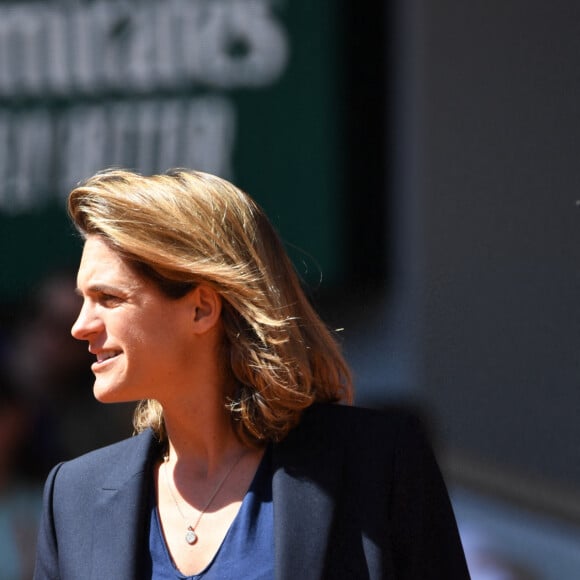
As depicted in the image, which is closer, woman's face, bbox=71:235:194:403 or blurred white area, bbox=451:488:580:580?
woman's face, bbox=71:235:194:403

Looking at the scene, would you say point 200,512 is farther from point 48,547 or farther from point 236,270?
point 236,270

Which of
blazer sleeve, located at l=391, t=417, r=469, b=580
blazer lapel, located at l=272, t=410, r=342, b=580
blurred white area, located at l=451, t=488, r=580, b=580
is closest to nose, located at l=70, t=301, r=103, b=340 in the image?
blazer lapel, located at l=272, t=410, r=342, b=580

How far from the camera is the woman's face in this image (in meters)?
2.35

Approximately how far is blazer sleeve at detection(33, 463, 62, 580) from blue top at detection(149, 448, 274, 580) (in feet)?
0.71

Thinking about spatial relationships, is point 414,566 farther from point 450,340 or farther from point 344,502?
→ point 450,340

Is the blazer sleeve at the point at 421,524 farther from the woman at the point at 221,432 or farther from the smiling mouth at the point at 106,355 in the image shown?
the smiling mouth at the point at 106,355

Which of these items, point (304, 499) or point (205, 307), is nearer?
point (304, 499)

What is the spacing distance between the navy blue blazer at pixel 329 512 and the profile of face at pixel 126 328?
0.66ft

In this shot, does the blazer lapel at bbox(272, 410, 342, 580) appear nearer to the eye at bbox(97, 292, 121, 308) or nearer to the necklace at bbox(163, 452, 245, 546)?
the necklace at bbox(163, 452, 245, 546)

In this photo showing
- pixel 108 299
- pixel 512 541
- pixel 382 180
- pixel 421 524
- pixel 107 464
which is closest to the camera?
pixel 421 524

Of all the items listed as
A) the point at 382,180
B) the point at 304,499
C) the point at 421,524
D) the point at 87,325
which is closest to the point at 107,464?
the point at 87,325

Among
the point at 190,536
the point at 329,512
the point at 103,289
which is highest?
the point at 103,289

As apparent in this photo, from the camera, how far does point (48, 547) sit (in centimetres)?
247

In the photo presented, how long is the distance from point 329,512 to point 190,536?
27 centimetres
